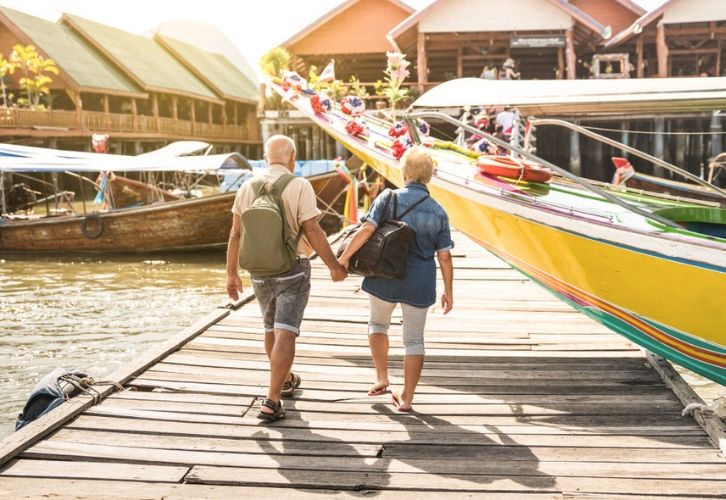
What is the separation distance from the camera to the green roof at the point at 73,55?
31.0 m

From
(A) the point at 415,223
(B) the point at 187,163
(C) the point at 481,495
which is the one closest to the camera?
(C) the point at 481,495

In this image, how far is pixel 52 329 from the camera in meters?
10.1

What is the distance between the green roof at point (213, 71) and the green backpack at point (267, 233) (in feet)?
135

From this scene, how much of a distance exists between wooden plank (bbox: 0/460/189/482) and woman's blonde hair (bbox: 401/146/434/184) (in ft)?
6.36

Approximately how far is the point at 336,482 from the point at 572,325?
3.79 meters

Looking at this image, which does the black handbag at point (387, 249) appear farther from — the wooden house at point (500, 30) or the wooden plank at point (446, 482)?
the wooden house at point (500, 30)

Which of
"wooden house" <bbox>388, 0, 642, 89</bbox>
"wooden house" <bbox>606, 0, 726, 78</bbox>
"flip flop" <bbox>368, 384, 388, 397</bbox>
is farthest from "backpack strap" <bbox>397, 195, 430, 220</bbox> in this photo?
"wooden house" <bbox>606, 0, 726, 78</bbox>

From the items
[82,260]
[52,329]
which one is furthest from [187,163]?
[52,329]

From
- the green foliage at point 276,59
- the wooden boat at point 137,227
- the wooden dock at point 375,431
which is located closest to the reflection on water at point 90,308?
the wooden boat at point 137,227

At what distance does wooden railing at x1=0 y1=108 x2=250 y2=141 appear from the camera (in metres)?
28.1

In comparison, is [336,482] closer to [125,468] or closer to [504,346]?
[125,468]

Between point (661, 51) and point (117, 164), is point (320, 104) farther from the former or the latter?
point (661, 51)

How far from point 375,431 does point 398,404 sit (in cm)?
36

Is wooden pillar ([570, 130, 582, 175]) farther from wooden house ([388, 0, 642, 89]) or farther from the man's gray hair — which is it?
the man's gray hair
